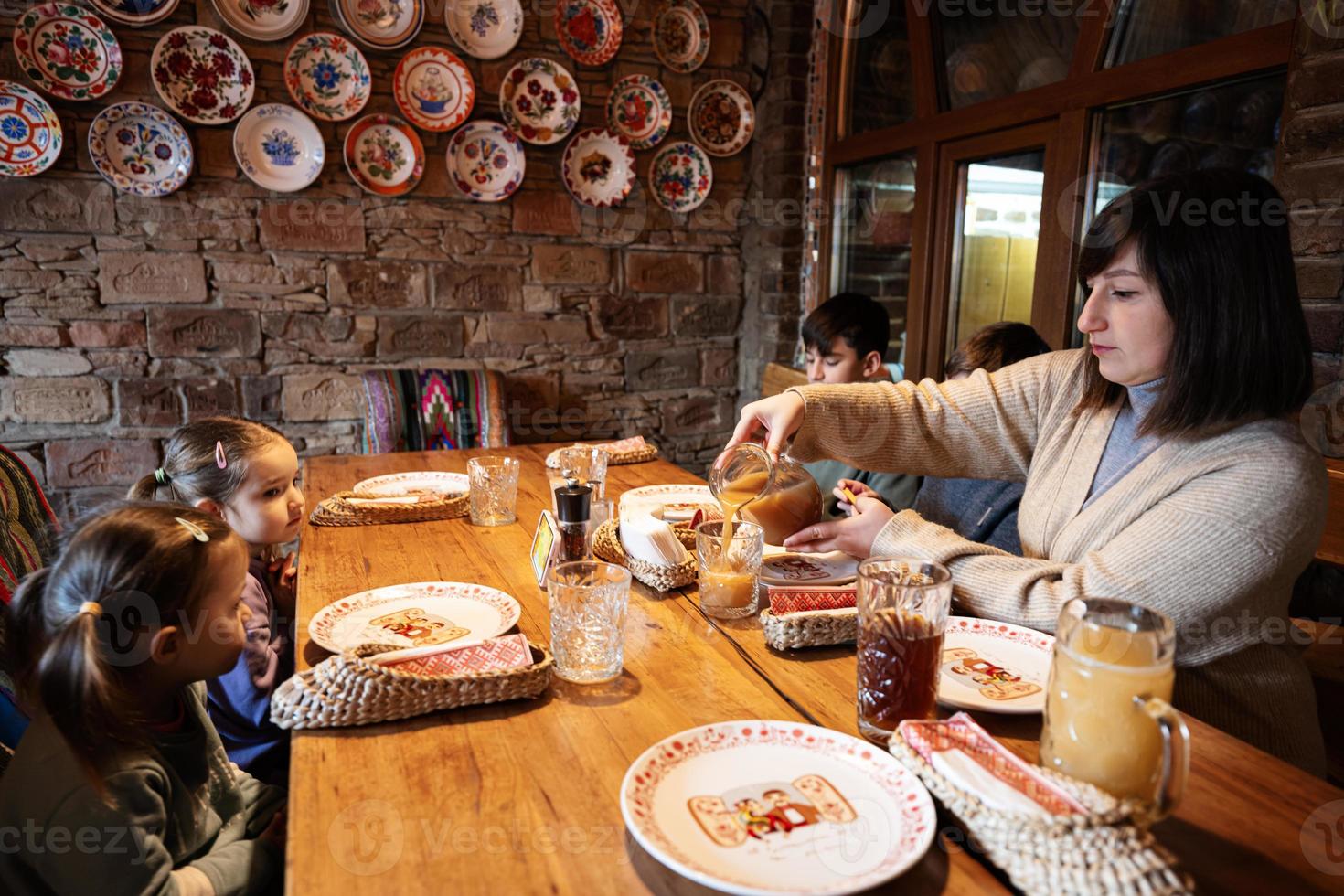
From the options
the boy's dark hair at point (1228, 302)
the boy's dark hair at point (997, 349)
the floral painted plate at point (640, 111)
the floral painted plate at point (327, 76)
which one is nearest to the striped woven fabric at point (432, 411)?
the floral painted plate at point (327, 76)

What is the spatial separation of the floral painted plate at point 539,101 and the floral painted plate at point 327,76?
0.55 metres

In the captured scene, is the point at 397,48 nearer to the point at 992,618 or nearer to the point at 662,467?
the point at 662,467

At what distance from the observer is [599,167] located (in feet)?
12.0

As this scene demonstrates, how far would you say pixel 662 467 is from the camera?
7.89 feet

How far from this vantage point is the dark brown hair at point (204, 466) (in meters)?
1.63

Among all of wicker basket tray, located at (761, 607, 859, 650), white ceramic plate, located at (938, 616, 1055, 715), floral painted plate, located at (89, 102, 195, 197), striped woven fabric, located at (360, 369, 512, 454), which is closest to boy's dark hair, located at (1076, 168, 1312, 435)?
white ceramic plate, located at (938, 616, 1055, 715)

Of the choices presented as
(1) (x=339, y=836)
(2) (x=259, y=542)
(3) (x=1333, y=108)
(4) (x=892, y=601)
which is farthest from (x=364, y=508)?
(3) (x=1333, y=108)

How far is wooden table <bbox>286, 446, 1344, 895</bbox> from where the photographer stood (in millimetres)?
699

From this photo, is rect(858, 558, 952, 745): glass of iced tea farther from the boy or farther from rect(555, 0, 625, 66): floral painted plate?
rect(555, 0, 625, 66): floral painted plate

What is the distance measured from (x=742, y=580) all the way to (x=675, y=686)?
0.80 feet

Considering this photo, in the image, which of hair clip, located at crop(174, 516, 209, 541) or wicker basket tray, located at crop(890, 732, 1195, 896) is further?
hair clip, located at crop(174, 516, 209, 541)

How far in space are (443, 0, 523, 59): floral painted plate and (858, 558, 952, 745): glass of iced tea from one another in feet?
10.5

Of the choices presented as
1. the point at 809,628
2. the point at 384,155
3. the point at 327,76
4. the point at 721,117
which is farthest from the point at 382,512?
the point at 721,117

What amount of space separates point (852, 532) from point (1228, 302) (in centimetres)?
62
